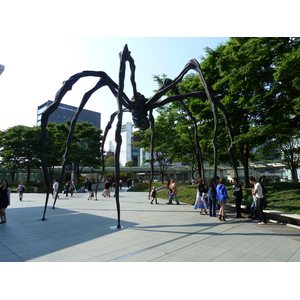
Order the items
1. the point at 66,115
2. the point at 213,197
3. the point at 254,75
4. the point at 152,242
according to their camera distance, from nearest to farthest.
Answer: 1. the point at 152,242
2. the point at 213,197
3. the point at 254,75
4. the point at 66,115

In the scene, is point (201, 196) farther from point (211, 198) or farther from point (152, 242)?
point (152, 242)

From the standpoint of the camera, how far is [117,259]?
12.2ft

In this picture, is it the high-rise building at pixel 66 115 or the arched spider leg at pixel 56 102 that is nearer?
the arched spider leg at pixel 56 102

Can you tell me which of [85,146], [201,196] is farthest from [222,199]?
[85,146]

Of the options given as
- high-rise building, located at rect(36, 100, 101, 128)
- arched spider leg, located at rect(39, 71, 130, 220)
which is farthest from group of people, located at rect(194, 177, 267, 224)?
high-rise building, located at rect(36, 100, 101, 128)

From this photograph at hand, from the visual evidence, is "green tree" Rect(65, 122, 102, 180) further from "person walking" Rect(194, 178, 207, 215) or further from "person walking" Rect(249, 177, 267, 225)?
"person walking" Rect(249, 177, 267, 225)

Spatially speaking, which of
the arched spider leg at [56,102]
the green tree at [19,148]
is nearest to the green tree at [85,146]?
the green tree at [19,148]

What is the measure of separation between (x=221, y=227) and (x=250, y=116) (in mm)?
9169

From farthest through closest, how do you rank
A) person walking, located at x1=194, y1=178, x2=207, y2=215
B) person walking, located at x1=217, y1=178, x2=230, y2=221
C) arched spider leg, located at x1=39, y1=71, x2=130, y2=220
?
1. person walking, located at x1=194, y1=178, x2=207, y2=215
2. person walking, located at x1=217, y1=178, x2=230, y2=221
3. arched spider leg, located at x1=39, y1=71, x2=130, y2=220

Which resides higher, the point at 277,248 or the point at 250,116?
the point at 250,116

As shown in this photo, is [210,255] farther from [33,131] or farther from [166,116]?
[33,131]

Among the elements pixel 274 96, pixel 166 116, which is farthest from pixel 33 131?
pixel 274 96

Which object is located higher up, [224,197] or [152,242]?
[224,197]

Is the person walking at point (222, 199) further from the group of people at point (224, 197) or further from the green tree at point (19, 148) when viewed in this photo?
the green tree at point (19, 148)
